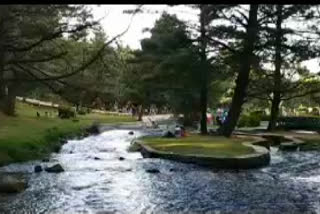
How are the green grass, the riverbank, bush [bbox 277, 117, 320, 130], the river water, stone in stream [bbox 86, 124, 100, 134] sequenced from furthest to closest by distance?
stone in stream [bbox 86, 124, 100, 134] < bush [bbox 277, 117, 320, 130] < the green grass < the riverbank < the river water

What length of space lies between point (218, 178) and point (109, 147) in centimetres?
1306

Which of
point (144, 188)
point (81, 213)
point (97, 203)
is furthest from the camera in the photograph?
Result: point (144, 188)

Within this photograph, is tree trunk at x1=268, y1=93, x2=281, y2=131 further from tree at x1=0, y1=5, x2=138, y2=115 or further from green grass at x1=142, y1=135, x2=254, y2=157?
tree at x1=0, y1=5, x2=138, y2=115

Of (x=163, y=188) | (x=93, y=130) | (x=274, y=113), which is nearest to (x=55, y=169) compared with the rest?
(x=163, y=188)

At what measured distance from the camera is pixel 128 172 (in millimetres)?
19844

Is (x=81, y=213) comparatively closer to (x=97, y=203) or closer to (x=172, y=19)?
(x=97, y=203)

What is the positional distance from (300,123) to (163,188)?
28.4 m

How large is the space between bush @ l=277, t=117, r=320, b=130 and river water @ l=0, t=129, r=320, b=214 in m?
19.1

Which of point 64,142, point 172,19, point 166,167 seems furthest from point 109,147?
point 166,167

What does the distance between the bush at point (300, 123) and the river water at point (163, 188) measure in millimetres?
19116

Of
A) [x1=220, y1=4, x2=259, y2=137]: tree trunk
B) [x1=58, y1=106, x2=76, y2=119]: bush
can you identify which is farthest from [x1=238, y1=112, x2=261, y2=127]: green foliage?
[x1=58, y1=106, x2=76, y2=119]: bush

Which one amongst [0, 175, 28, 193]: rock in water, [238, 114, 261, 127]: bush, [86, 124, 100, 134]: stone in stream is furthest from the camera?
[238, 114, 261, 127]: bush

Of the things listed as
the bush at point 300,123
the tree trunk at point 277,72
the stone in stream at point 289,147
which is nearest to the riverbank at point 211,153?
the stone in stream at point 289,147

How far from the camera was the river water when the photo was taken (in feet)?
45.0
